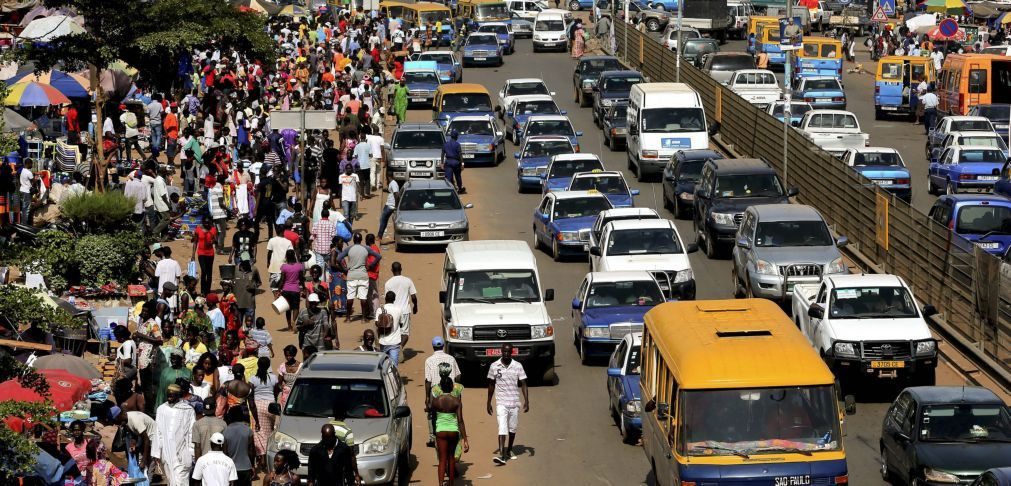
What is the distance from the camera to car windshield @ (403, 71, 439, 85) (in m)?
54.0

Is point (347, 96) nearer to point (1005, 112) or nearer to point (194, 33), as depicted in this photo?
point (194, 33)

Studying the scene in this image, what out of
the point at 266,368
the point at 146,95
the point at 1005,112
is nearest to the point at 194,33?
the point at 146,95

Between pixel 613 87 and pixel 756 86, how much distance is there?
243 inches

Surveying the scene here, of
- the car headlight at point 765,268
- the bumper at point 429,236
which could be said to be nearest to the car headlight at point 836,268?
the car headlight at point 765,268

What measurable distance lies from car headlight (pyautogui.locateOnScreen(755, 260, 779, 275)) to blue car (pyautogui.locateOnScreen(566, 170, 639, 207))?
748 cm

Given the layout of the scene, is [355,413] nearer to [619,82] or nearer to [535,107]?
[535,107]

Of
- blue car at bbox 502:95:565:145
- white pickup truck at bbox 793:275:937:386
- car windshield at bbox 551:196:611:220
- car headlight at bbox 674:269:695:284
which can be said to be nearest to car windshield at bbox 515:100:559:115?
blue car at bbox 502:95:565:145

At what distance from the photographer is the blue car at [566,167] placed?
3731cm

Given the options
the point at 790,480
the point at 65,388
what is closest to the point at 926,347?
the point at 790,480

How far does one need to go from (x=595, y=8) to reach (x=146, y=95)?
40.2 meters

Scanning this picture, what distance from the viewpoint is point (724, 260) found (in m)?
32.8

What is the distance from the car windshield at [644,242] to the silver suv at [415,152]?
11049 millimetres

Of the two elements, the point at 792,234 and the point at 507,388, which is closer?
the point at 507,388

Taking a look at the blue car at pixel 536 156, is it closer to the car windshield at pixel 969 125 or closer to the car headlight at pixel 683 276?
the car windshield at pixel 969 125
